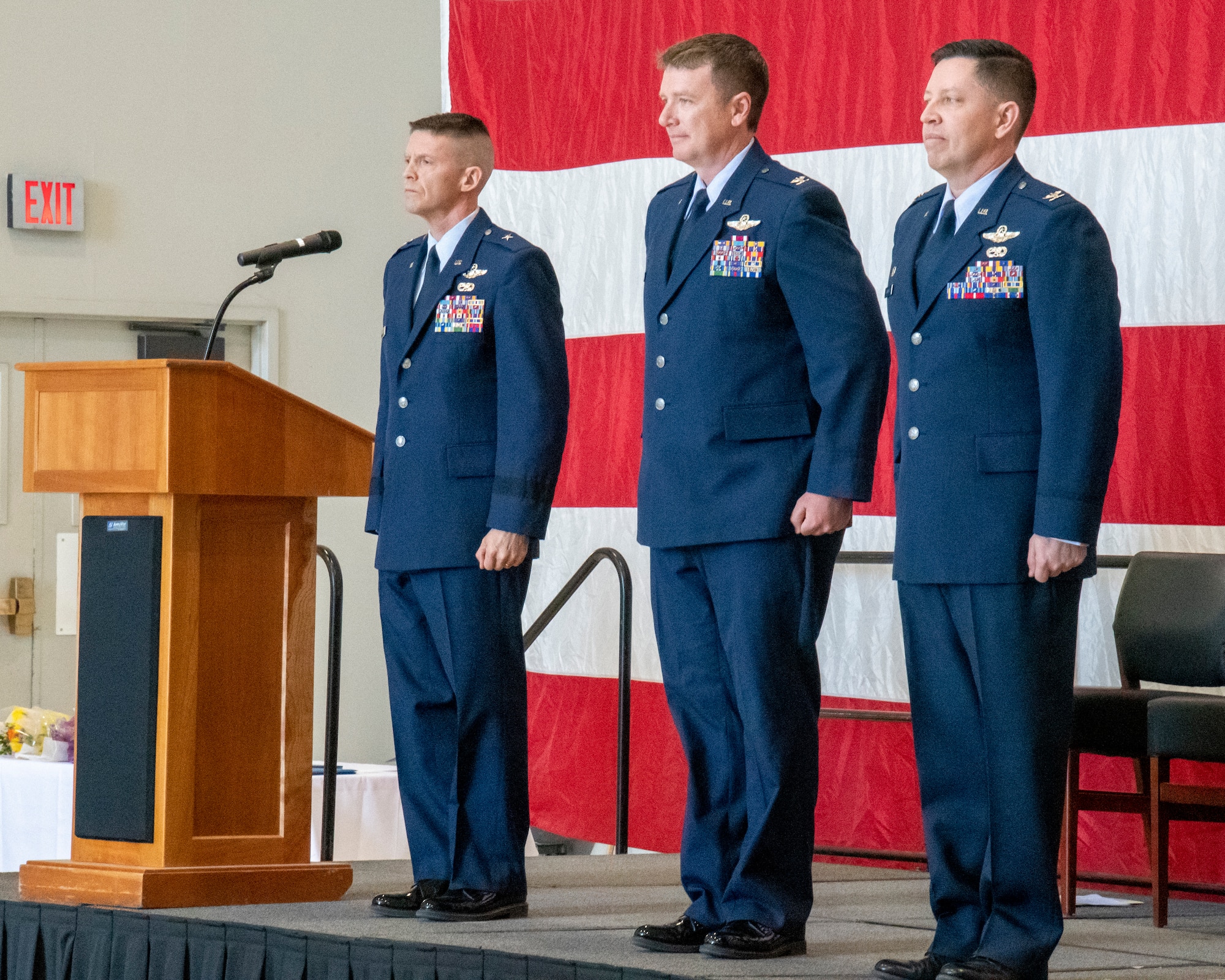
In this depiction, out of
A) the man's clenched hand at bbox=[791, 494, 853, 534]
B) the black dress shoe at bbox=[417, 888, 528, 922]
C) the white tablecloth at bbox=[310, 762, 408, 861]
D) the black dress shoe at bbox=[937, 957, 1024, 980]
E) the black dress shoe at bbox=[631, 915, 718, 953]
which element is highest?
the man's clenched hand at bbox=[791, 494, 853, 534]

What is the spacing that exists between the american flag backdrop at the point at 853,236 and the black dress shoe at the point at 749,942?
5.80ft

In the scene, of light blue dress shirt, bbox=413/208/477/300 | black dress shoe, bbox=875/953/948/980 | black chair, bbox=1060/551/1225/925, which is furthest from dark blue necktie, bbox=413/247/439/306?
black chair, bbox=1060/551/1225/925

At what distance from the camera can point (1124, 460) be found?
4.05 meters

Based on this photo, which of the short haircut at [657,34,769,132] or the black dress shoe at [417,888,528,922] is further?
the black dress shoe at [417,888,528,922]

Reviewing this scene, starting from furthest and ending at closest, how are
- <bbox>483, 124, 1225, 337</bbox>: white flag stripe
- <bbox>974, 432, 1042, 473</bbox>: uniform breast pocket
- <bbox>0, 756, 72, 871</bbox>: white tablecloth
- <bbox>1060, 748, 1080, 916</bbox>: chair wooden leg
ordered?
<bbox>0, 756, 72, 871</bbox>: white tablecloth
<bbox>483, 124, 1225, 337</bbox>: white flag stripe
<bbox>1060, 748, 1080, 916</bbox>: chair wooden leg
<bbox>974, 432, 1042, 473</bbox>: uniform breast pocket

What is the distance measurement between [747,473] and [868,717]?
71.1 inches

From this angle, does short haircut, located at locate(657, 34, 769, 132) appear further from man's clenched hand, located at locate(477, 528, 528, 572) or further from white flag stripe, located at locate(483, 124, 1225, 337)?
white flag stripe, located at locate(483, 124, 1225, 337)

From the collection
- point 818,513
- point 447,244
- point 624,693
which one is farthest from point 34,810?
point 818,513

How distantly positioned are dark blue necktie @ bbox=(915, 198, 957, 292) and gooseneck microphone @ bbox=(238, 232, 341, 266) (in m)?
1.11

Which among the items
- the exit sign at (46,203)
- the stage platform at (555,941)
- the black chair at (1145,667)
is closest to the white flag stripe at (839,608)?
the black chair at (1145,667)

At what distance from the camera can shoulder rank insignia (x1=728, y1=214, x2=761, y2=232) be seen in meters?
2.61

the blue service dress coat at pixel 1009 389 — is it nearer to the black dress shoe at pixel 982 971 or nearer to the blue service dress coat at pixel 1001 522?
the blue service dress coat at pixel 1001 522

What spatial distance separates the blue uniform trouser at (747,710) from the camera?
2.52 metres

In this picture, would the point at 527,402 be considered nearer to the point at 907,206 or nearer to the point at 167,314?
the point at 907,206
